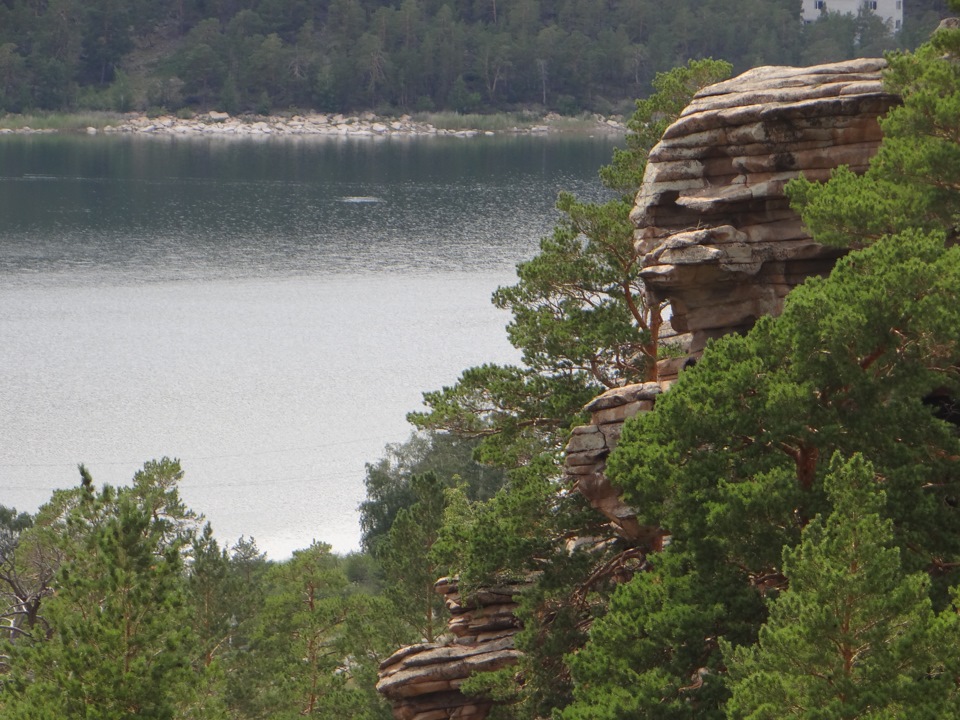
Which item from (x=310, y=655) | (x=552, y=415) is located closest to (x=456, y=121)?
(x=310, y=655)

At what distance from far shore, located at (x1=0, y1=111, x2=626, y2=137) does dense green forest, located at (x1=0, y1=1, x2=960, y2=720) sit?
419ft

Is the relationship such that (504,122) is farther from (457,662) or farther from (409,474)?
(457,662)

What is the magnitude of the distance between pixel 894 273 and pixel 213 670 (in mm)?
8058

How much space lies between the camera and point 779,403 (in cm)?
1187

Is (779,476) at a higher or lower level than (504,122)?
higher

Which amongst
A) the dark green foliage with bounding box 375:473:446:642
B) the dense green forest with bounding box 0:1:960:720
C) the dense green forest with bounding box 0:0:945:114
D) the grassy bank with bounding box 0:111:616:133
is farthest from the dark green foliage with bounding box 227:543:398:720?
the dense green forest with bounding box 0:0:945:114

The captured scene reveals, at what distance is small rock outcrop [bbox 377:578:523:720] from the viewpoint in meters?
17.5

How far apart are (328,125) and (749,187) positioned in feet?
448

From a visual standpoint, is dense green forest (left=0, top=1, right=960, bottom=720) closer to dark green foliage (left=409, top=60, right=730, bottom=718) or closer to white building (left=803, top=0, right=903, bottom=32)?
dark green foliage (left=409, top=60, right=730, bottom=718)

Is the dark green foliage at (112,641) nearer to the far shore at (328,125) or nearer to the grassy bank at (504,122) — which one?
the far shore at (328,125)

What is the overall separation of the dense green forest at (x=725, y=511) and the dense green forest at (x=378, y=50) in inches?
5266

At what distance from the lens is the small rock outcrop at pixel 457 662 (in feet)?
57.4

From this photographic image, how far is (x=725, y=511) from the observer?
11953 millimetres

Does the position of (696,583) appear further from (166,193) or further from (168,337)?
(166,193)
